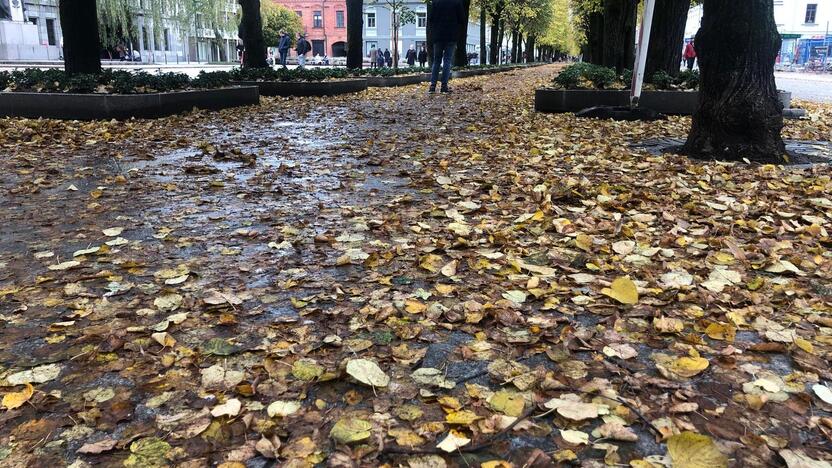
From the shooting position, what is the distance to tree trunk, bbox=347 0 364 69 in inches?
731

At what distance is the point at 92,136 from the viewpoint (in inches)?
321

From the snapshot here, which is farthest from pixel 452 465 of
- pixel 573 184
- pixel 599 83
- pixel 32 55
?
pixel 32 55

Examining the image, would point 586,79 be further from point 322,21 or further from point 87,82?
point 322,21

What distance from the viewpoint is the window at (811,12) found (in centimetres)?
7188

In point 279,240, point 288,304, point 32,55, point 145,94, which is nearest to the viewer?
point 288,304

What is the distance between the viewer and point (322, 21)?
292 ft

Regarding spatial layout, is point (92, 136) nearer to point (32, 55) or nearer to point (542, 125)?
point (542, 125)

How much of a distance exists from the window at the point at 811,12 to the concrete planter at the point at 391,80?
2696 inches

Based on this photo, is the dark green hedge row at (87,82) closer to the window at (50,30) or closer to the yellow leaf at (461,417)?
the yellow leaf at (461,417)

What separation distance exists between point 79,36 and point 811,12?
82.3 metres

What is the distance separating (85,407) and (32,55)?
169 ft

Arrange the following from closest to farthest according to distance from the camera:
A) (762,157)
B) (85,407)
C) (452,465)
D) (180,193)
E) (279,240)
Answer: (452,465)
(85,407)
(279,240)
(180,193)
(762,157)

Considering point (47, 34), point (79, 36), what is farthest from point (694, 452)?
point (47, 34)

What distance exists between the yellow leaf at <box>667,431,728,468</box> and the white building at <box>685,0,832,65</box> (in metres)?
77.0
